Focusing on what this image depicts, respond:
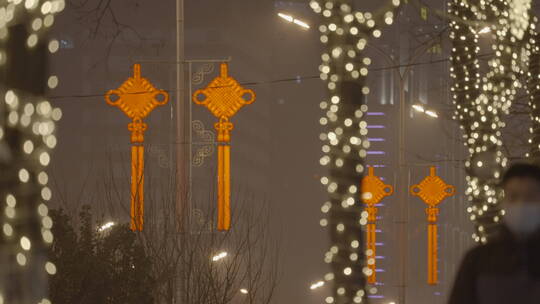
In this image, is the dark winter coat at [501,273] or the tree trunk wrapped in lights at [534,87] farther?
the tree trunk wrapped in lights at [534,87]

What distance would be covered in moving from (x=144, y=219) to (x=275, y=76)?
60.2 m

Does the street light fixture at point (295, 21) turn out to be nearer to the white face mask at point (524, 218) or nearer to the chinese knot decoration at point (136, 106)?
the chinese knot decoration at point (136, 106)

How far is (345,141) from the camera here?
7809mm

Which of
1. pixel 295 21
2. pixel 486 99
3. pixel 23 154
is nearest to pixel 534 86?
pixel 486 99

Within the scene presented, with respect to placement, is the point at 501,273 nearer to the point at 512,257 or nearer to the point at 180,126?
the point at 512,257

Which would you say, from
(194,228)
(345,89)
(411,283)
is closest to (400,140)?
(194,228)

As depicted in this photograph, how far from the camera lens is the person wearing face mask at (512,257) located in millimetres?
4562

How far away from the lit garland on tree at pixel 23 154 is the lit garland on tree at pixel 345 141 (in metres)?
4.63

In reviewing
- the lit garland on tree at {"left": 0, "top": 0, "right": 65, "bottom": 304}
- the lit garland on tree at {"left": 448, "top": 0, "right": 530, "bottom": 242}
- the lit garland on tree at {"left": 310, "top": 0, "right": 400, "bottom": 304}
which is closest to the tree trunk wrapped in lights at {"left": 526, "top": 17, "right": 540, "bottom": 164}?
the lit garland on tree at {"left": 448, "top": 0, "right": 530, "bottom": 242}

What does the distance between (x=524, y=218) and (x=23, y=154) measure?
7.67 ft

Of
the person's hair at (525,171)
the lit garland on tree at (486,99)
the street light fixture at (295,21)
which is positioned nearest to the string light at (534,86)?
the lit garland on tree at (486,99)

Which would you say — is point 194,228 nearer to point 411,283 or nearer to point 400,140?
point 400,140

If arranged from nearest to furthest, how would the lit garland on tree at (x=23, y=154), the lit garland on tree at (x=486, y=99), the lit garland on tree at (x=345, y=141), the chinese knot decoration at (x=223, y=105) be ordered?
the lit garland on tree at (x=23, y=154) → the lit garland on tree at (x=345, y=141) → the lit garland on tree at (x=486, y=99) → the chinese knot decoration at (x=223, y=105)

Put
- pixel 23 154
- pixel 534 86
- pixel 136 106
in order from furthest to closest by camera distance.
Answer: pixel 136 106 → pixel 534 86 → pixel 23 154
